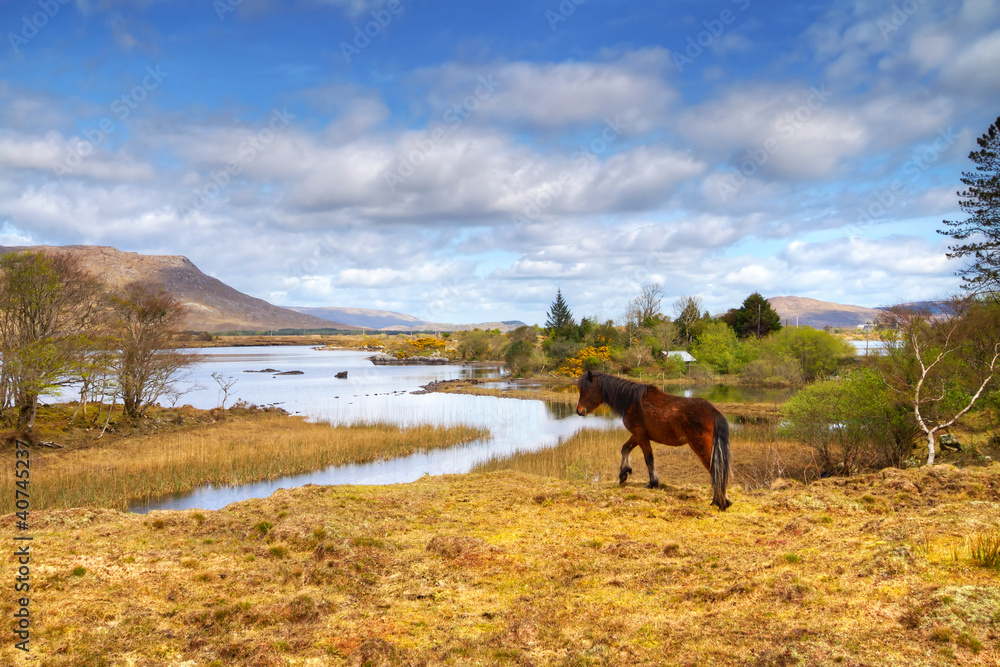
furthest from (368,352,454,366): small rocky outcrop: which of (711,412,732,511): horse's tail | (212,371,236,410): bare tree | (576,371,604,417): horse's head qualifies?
(711,412,732,511): horse's tail

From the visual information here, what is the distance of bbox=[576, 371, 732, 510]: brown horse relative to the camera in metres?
7.04

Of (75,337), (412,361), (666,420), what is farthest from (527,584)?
(412,361)

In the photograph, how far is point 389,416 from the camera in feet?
102

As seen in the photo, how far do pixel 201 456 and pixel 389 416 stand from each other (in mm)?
13320

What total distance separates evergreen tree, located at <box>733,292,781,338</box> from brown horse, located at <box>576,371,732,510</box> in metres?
61.1

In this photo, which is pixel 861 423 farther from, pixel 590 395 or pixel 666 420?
pixel 590 395

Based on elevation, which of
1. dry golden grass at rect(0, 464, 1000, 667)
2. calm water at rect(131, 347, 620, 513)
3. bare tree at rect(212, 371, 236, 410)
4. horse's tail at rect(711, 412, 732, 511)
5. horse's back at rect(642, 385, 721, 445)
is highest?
horse's back at rect(642, 385, 721, 445)

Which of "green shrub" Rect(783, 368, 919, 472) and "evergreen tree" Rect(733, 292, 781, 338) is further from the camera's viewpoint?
"evergreen tree" Rect(733, 292, 781, 338)

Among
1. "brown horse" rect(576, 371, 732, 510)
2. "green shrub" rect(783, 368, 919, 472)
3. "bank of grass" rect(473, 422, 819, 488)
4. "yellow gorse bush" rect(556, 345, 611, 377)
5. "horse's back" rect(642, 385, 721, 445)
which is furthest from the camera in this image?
"yellow gorse bush" rect(556, 345, 611, 377)

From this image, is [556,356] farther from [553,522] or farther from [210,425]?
[553,522]

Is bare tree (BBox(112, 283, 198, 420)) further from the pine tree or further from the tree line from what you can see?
the pine tree

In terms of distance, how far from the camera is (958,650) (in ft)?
9.48

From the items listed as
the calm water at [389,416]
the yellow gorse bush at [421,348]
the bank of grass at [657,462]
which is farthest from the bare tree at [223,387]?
the yellow gorse bush at [421,348]

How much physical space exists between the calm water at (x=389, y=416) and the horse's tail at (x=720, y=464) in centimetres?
1170
